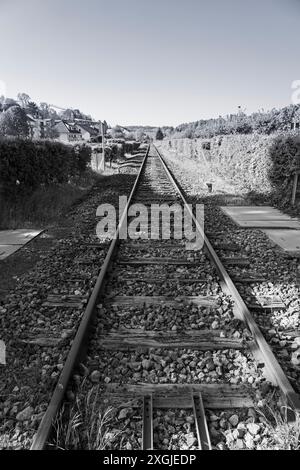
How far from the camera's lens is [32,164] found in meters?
9.62

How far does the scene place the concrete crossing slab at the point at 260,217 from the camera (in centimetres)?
793

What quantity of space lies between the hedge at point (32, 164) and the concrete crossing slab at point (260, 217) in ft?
16.6

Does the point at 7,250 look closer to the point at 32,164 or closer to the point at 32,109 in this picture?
the point at 32,164

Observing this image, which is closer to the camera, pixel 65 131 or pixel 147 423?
pixel 147 423

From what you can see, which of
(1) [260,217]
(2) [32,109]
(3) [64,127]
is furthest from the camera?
(2) [32,109]

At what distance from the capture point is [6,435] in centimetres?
247

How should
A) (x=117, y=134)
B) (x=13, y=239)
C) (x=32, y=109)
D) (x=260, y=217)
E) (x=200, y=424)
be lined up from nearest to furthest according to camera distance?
(x=200, y=424)
(x=13, y=239)
(x=260, y=217)
(x=117, y=134)
(x=32, y=109)

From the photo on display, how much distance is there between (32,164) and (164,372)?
786cm

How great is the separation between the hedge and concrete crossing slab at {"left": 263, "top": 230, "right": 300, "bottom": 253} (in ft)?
19.0

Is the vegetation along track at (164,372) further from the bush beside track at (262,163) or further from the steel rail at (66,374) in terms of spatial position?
the bush beside track at (262,163)

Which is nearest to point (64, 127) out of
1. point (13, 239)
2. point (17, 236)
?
point (17, 236)

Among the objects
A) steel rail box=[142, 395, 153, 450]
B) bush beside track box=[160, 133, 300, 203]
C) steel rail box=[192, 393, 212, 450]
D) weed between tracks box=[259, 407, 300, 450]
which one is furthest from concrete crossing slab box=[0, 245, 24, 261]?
bush beside track box=[160, 133, 300, 203]

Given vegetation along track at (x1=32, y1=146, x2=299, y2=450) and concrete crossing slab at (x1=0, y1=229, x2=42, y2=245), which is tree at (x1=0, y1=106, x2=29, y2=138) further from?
vegetation along track at (x1=32, y1=146, x2=299, y2=450)
